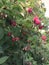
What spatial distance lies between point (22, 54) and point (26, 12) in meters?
0.22

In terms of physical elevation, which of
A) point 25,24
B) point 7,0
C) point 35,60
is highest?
point 7,0

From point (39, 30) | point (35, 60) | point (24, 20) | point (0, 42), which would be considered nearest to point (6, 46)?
point (0, 42)

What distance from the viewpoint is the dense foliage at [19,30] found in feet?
4.01

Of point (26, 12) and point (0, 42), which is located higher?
point (26, 12)

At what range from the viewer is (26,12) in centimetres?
136

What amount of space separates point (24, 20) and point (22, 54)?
0.22 metres

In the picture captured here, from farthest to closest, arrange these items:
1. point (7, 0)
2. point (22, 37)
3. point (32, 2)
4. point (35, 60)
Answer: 1. point (35, 60)
2. point (32, 2)
3. point (22, 37)
4. point (7, 0)

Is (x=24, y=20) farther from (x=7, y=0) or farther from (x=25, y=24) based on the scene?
(x=7, y=0)

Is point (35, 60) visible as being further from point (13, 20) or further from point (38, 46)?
point (13, 20)

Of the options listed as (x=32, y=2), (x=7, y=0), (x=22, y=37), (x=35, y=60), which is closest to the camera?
(x=7, y=0)

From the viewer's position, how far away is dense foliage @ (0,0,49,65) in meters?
1.22

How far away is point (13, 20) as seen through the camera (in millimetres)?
1265

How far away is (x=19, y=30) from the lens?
1299 mm

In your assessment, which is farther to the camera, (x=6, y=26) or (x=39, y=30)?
(x=39, y=30)
